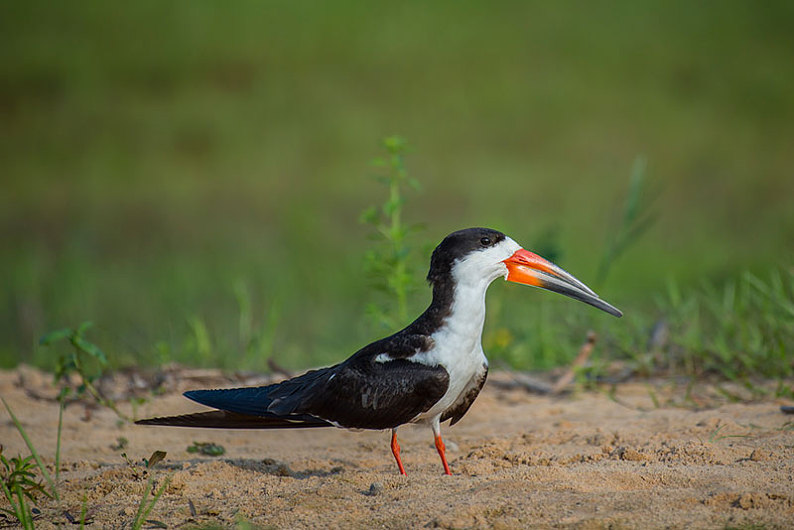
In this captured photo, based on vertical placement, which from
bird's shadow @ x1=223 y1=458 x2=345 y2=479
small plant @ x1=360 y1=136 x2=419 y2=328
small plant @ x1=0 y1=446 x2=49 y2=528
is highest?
small plant @ x1=360 y1=136 x2=419 y2=328

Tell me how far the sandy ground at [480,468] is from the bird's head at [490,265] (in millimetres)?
605

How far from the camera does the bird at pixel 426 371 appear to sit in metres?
3.47

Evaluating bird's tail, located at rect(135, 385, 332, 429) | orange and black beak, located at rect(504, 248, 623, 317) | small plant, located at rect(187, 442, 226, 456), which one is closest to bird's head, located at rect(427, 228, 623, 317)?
orange and black beak, located at rect(504, 248, 623, 317)

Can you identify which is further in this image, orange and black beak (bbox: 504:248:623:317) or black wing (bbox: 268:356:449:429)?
orange and black beak (bbox: 504:248:623:317)

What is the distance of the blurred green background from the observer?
7930mm

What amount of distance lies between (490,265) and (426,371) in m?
0.46

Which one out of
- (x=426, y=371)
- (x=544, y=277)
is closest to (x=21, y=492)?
(x=426, y=371)

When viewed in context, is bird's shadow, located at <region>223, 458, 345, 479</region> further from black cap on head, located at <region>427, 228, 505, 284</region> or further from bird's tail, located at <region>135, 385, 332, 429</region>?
black cap on head, located at <region>427, 228, 505, 284</region>

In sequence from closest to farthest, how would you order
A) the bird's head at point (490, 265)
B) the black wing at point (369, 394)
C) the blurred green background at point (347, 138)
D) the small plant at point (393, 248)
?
1. the black wing at point (369, 394)
2. the bird's head at point (490, 265)
3. the small plant at point (393, 248)
4. the blurred green background at point (347, 138)

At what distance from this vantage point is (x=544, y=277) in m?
3.68

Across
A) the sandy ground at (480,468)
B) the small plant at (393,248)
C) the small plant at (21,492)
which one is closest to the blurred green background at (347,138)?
the small plant at (393,248)

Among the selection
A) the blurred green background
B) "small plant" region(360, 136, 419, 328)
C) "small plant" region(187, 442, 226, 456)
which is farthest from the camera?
the blurred green background

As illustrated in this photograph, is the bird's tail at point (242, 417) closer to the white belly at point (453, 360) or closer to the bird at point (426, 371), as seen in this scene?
the bird at point (426, 371)

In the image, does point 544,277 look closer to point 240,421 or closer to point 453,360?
point 453,360
